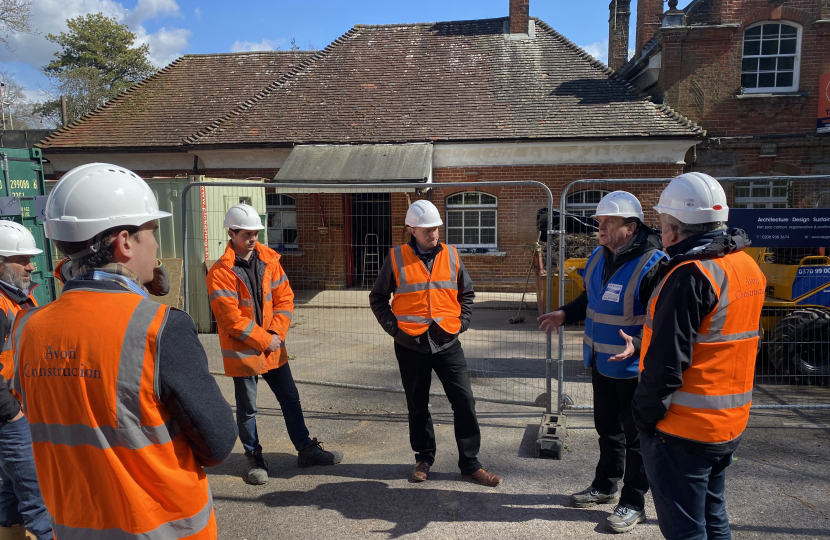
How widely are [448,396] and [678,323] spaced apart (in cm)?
207

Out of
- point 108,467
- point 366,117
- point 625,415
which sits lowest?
point 625,415

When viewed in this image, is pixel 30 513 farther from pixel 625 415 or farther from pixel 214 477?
pixel 625 415

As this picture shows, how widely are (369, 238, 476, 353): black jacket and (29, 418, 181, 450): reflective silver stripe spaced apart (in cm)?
245

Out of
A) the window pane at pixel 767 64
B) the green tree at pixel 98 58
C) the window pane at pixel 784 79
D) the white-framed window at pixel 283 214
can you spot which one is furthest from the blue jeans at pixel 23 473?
the green tree at pixel 98 58

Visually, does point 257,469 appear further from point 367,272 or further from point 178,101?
point 178,101

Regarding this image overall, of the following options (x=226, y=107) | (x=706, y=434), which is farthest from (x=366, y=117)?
(x=706, y=434)

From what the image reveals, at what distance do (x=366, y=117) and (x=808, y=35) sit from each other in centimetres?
1144

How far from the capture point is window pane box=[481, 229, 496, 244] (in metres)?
12.9

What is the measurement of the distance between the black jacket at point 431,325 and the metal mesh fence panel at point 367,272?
1.18m

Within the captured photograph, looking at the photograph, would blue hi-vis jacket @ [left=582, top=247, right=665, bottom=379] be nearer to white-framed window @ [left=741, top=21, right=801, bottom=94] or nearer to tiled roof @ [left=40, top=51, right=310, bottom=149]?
white-framed window @ [left=741, top=21, right=801, bottom=94]

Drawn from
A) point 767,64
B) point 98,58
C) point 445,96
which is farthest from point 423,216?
point 98,58

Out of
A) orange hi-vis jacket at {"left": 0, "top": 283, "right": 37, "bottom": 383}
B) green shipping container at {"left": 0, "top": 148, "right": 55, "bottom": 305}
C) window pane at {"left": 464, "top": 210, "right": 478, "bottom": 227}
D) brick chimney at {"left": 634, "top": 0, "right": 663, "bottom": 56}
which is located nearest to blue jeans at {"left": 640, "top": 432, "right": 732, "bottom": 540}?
orange hi-vis jacket at {"left": 0, "top": 283, "right": 37, "bottom": 383}

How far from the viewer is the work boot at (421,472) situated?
13.4ft

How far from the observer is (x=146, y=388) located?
1.58m
